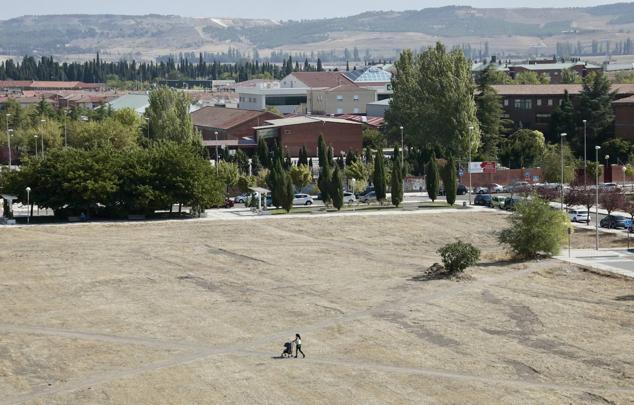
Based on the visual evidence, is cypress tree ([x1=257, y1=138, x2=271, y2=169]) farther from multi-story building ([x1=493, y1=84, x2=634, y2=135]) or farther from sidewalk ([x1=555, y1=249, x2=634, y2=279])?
sidewalk ([x1=555, y1=249, x2=634, y2=279])

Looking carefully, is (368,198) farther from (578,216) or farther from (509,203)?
(578,216)

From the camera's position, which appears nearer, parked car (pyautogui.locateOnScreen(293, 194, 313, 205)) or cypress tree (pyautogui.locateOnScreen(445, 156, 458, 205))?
cypress tree (pyautogui.locateOnScreen(445, 156, 458, 205))

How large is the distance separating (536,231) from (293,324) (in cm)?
1808

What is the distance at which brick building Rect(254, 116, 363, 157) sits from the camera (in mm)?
112062

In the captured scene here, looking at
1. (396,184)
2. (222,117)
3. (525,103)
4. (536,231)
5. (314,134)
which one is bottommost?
(536,231)

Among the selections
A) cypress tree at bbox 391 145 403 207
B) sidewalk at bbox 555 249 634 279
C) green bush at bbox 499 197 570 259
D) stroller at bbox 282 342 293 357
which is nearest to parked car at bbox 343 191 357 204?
cypress tree at bbox 391 145 403 207

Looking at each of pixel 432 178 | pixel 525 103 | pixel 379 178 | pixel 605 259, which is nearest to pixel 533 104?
pixel 525 103

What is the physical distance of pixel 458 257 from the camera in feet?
168

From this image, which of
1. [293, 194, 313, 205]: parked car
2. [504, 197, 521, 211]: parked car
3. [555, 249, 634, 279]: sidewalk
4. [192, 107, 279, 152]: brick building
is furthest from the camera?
[192, 107, 279, 152]: brick building

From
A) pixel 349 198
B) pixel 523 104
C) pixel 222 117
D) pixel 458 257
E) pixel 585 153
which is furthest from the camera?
pixel 222 117

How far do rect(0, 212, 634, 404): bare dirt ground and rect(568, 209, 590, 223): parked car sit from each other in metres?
8.14

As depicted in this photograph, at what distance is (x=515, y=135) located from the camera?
348 ft

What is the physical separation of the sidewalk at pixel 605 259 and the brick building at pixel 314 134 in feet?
178

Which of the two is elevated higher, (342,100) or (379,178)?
(342,100)
